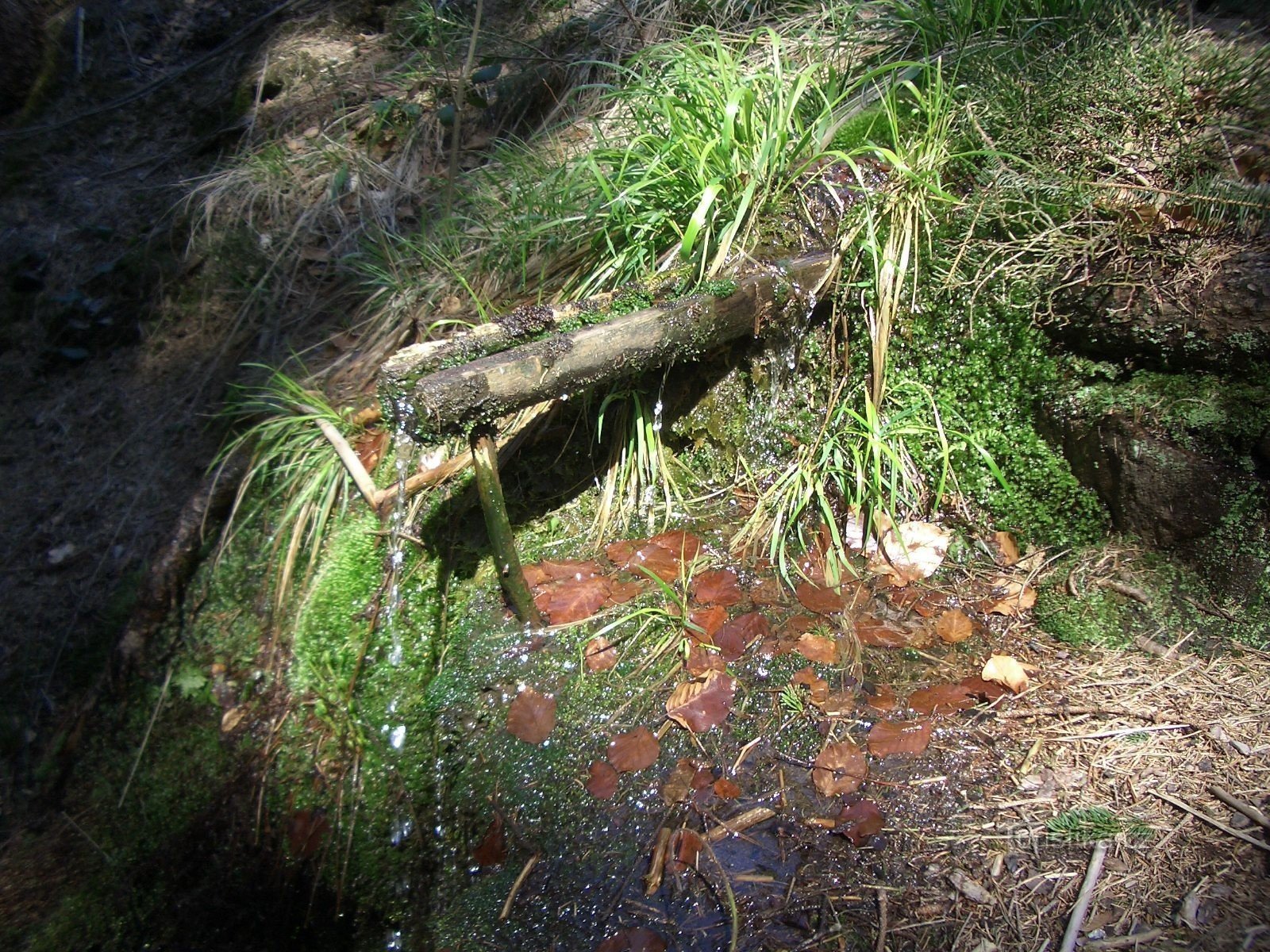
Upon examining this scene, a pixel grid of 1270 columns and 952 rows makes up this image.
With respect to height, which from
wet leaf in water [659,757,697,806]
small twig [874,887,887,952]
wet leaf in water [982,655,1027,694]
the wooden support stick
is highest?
the wooden support stick

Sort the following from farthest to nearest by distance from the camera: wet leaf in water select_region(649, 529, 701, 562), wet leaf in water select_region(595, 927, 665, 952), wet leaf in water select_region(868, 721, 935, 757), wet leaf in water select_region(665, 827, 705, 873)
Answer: wet leaf in water select_region(649, 529, 701, 562), wet leaf in water select_region(868, 721, 935, 757), wet leaf in water select_region(665, 827, 705, 873), wet leaf in water select_region(595, 927, 665, 952)

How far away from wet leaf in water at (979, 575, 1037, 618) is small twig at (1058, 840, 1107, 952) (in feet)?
2.26

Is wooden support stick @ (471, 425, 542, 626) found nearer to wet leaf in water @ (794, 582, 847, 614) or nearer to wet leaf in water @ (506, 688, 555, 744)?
wet leaf in water @ (506, 688, 555, 744)

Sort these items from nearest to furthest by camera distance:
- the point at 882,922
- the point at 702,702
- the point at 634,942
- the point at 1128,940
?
1. the point at 1128,940
2. the point at 882,922
3. the point at 634,942
4. the point at 702,702

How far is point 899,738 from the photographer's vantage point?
1.93m

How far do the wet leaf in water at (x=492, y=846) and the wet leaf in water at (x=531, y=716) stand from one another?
220mm

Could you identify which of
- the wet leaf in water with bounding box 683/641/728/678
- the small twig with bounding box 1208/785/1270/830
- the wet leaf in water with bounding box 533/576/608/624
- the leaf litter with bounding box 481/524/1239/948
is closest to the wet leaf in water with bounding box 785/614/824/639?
the leaf litter with bounding box 481/524/1239/948

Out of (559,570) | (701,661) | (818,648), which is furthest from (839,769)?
(559,570)

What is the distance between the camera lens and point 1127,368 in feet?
7.18

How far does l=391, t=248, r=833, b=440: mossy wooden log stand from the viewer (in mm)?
1856

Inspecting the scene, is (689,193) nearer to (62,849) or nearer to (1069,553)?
(1069,553)

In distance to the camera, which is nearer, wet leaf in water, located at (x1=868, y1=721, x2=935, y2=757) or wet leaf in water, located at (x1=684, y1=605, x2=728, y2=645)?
wet leaf in water, located at (x1=868, y1=721, x2=935, y2=757)

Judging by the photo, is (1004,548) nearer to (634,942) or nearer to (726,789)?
(726,789)

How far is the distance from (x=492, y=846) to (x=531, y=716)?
343mm
